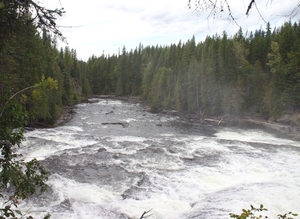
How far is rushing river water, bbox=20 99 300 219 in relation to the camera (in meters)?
10.2

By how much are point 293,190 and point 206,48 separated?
4494 cm

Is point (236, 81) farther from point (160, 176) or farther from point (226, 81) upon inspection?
point (160, 176)

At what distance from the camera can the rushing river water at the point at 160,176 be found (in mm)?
10234

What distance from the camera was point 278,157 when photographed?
59.1ft

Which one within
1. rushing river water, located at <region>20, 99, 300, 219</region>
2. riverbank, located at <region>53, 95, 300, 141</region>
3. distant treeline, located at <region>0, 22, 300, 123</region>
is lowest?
rushing river water, located at <region>20, 99, 300, 219</region>

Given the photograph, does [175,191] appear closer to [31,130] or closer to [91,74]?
[31,130]

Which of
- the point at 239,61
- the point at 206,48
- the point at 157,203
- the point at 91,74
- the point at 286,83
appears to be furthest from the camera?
the point at 91,74

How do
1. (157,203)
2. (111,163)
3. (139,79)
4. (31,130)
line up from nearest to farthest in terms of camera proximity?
(157,203) → (111,163) → (31,130) → (139,79)

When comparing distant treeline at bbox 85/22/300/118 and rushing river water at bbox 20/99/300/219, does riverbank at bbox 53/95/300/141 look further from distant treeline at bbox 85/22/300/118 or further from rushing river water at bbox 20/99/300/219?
rushing river water at bbox 20/99/300/219

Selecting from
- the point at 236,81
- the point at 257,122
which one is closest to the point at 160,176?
the point at 257,122

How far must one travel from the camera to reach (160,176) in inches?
536

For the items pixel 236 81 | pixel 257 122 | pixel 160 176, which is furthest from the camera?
pixel 236 81

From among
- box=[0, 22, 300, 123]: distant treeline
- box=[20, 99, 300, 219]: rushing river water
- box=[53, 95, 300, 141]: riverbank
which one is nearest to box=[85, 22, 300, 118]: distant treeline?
box=[0, 22, 300, 123]: distant treeline

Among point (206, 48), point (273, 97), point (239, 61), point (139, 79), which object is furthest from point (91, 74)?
point (273, 97)
